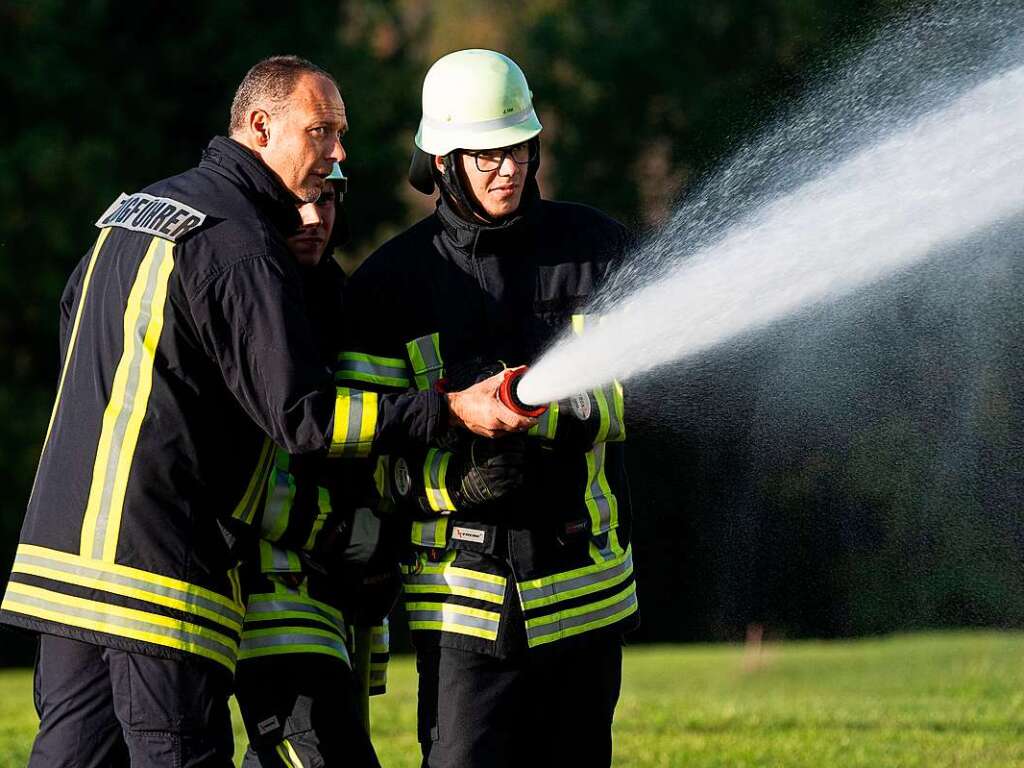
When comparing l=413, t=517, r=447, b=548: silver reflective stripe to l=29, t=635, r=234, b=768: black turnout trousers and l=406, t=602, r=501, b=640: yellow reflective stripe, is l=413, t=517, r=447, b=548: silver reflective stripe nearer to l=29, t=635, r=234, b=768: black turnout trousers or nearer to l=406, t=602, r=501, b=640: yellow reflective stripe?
l=406, t=602, r=501, b=640: yellow reflective stripe

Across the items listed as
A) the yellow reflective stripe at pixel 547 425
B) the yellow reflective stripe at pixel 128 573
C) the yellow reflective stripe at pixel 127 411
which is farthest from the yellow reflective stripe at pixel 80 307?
the yellow reflective stripe at pixel 547 425

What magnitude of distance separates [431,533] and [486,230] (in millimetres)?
954

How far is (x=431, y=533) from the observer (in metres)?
4.94

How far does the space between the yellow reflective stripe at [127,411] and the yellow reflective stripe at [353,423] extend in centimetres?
53

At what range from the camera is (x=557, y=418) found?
4.78 meters

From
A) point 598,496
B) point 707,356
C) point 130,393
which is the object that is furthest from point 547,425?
point 707,356

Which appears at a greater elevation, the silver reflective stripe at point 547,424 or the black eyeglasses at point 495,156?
the black eyeglasses at point 495,156

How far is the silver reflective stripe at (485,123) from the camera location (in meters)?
4.96

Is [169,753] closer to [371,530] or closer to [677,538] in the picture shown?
[371,530]

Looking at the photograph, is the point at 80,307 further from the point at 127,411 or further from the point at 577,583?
the point at 577,583

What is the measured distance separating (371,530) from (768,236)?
1.70 m

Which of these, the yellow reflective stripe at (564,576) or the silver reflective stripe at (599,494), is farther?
the silver reflective stripe at (599,494)

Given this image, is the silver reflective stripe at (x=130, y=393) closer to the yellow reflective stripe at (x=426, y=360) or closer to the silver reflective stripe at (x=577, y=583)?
the yellow reflective stripe at (x=426, y=360)

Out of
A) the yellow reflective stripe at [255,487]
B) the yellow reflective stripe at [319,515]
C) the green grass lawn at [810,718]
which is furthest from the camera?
the green grass lawn at [810,718]
